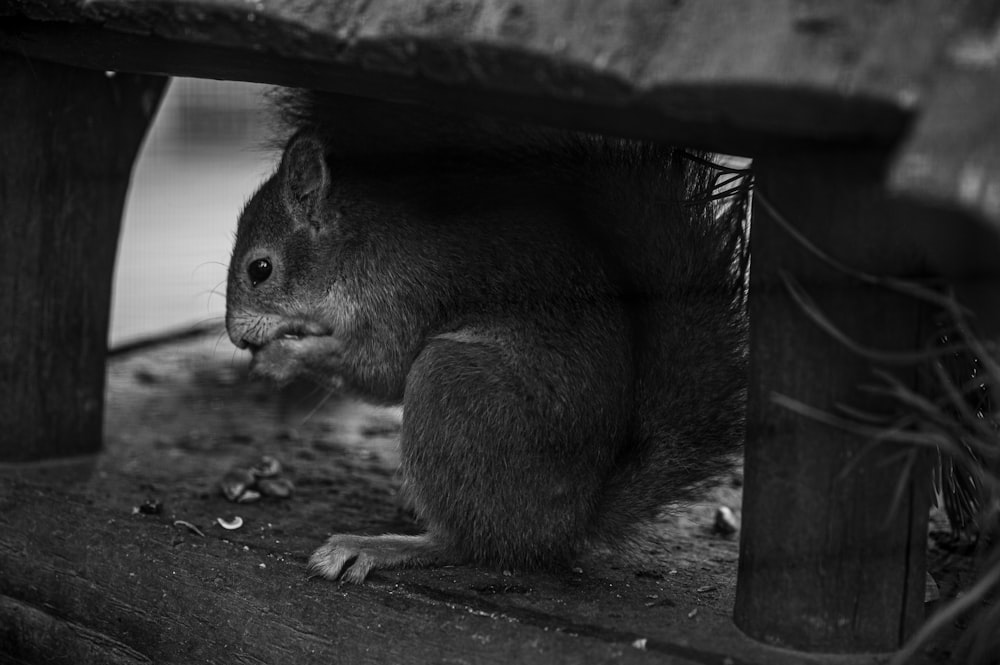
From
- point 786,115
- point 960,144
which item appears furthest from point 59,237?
point 960,144

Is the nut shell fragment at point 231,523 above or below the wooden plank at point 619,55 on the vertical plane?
below

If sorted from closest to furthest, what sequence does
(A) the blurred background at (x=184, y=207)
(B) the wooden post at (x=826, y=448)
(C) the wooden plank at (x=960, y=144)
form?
(C) the wooden plank at (x=960, y=144) < (B) the wooden post at (x=826, y=448) < (A) the blurred background at (x=184, y=207)

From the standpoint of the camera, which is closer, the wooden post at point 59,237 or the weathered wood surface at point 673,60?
the weathered wood surface at point 673,60

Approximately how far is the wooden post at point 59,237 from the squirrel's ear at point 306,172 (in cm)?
41

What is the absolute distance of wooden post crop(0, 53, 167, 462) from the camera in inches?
87.5

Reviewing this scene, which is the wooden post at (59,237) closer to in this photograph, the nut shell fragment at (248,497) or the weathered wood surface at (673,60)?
the nut shell fragment at (248,497)

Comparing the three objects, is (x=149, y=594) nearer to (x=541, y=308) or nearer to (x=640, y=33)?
(x=541, y=308)

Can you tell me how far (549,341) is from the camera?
1781mm

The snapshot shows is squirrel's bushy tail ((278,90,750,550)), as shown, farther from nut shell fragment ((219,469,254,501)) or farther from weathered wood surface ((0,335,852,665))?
nut shell fragment ((219,469,254,501))

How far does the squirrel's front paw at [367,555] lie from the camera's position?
1759 millimetres

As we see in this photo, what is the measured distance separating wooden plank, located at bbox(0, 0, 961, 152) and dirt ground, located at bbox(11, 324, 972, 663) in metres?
0.67

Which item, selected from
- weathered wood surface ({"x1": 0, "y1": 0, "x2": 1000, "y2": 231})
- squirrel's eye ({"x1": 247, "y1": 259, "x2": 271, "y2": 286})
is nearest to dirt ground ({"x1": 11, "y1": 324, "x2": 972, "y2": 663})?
squirrel's eye ({"x1": 247, "y1": 259, "x2": 271, "y2": 286})

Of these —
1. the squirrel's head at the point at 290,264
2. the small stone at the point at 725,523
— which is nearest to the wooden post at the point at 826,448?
the small stone at the point at 725,523

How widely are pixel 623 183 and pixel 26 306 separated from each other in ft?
3.96
